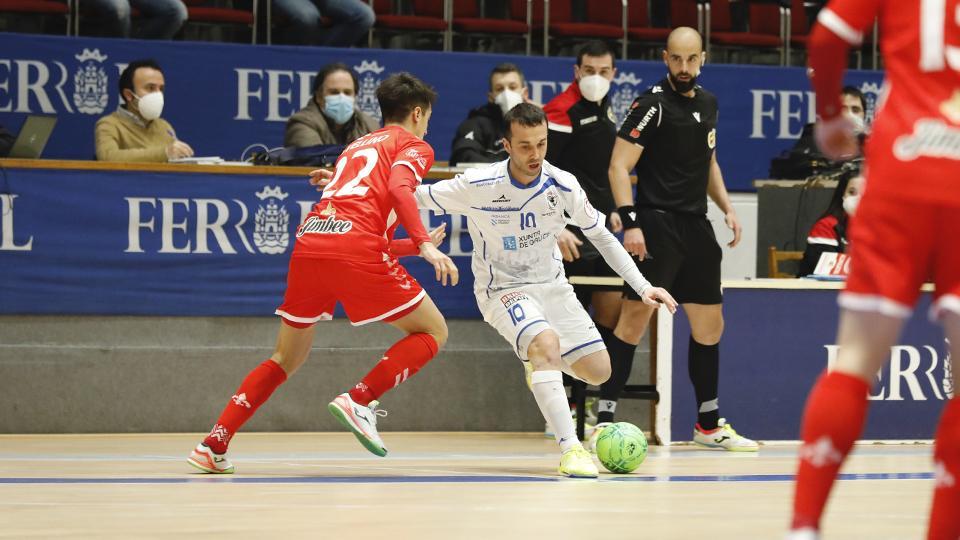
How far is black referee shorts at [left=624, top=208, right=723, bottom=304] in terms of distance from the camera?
24.4ft

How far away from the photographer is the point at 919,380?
8.12 meters

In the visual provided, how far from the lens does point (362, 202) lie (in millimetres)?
6195

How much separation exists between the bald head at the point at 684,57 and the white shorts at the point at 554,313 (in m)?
1.55

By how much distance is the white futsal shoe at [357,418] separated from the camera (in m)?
5.95

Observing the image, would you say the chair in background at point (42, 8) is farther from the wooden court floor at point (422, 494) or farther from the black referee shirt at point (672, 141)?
the black referee shirt at point (672, 141)

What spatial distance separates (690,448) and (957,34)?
4.89 metres

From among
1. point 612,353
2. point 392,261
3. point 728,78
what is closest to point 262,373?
point 392,261

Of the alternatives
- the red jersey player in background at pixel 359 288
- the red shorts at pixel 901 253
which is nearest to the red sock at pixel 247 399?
the red jersey player in background at pixel 359 288

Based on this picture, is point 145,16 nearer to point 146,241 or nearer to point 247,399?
point 146,241

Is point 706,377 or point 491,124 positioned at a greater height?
point 491,124

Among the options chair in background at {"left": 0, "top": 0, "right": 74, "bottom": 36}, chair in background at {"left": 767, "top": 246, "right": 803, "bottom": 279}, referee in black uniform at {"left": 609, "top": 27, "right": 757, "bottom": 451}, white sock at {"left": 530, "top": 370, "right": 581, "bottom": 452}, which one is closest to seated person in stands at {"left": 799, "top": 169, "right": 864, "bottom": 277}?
chair in background at {"left": 767, "top": 246, "right": 803, "bottom": 279}

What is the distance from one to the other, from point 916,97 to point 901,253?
13.2 inches

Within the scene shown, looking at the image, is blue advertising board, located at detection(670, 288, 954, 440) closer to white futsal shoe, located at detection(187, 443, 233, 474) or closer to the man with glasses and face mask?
the man with glasses and face mask

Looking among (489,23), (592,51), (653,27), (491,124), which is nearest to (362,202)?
(592,51)
